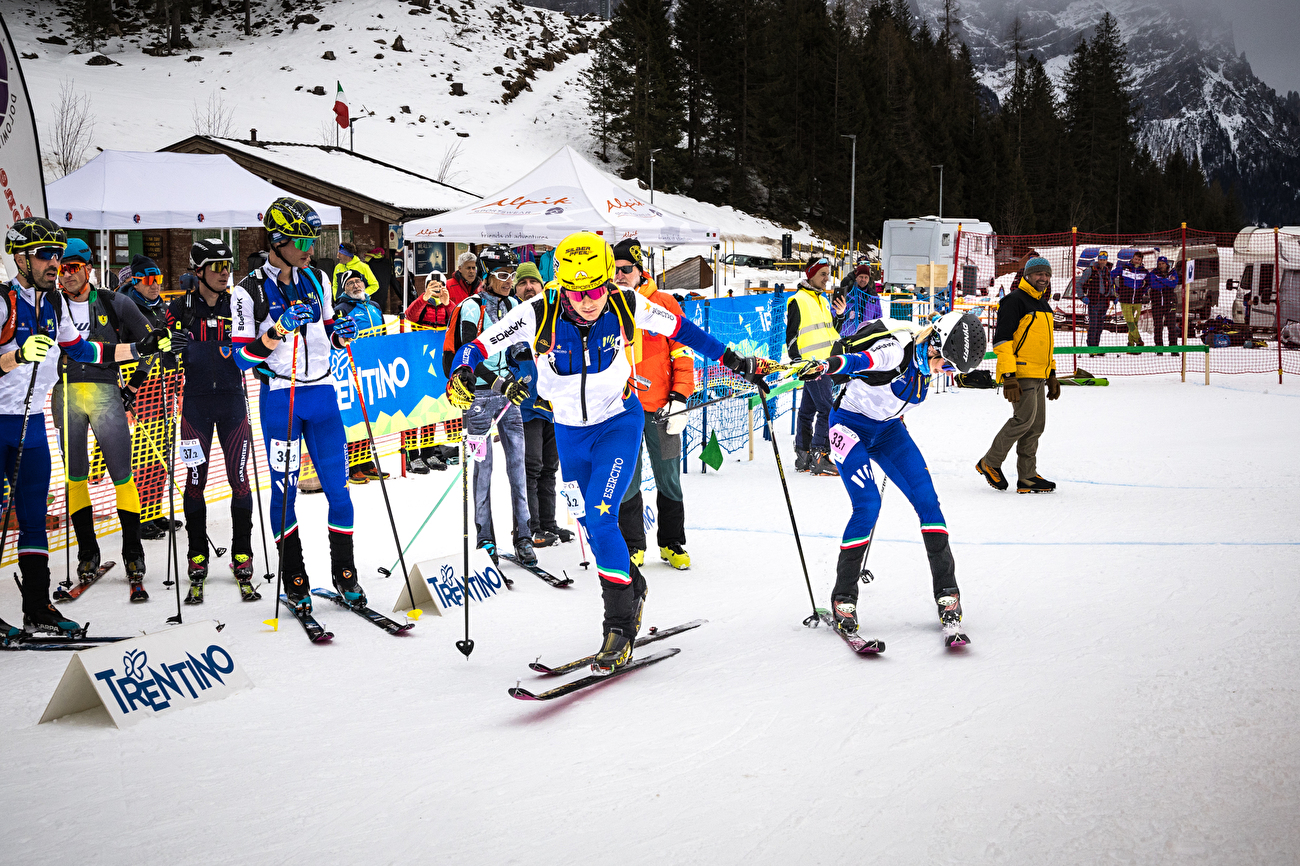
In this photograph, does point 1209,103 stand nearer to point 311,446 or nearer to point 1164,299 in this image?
point 1164,299

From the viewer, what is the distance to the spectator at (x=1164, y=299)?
19516 mm

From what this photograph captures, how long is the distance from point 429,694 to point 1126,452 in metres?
8.59

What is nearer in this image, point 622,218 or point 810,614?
point 810,614

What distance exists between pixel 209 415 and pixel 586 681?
124 inches

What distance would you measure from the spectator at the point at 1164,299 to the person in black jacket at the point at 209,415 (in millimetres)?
18949

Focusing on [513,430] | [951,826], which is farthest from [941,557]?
[513,430]

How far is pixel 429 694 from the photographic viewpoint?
4.29 meters

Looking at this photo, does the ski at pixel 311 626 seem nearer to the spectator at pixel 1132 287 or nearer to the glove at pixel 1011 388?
the glove at pixel 1011 388

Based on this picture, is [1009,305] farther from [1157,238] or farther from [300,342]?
[1157,238]

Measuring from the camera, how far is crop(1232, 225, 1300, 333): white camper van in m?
20.1

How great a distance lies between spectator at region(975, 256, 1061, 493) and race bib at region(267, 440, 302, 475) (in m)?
6.14

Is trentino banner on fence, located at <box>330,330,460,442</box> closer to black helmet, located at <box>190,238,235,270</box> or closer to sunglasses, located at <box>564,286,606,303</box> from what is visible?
black helmet, located at <box>190,238,235,270</box>

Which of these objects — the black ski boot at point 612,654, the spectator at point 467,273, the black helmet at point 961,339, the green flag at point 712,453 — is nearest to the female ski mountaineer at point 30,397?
the black ski boot at point 612,654

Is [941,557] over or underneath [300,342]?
underneath
